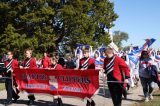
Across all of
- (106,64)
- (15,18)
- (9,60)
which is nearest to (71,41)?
(15,18)

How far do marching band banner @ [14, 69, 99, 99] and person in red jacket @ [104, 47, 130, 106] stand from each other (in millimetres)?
880

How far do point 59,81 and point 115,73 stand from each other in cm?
261

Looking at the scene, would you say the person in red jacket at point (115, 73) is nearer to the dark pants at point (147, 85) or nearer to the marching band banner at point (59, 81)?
the marching band banner at point (59, 81)

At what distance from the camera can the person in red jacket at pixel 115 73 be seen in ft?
36.7

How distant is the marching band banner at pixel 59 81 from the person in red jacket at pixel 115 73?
88 cm

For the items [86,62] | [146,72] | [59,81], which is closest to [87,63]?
[86,62]

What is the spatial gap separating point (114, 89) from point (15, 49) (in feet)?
93.2

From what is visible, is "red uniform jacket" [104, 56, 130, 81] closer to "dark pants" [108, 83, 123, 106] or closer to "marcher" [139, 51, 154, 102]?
"dark pants" [108, 83, 123, 106]

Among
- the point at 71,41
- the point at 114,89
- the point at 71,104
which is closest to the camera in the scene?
the point at 114,89

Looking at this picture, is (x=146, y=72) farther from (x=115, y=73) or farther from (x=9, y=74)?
(x=9, y=74)

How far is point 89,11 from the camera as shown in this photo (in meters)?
47.3

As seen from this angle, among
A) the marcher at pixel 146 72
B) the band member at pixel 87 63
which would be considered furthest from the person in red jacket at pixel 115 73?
the marcher at pixel 146 72

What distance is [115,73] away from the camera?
11.4 meters

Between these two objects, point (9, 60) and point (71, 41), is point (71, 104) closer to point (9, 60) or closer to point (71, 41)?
point (9, 60)
